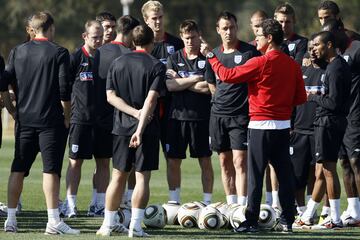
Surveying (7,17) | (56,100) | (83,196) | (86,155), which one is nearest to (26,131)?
(56,100)

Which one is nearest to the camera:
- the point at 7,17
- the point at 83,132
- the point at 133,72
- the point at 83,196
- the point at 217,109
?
the point at 133,72

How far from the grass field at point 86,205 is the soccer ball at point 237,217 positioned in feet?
0.42

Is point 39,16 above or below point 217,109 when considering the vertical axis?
above

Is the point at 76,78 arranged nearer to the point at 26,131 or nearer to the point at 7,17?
the point at 26,131

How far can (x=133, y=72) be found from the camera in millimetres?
12570

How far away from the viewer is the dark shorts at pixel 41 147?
1275cm

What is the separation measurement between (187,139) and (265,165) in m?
2.36

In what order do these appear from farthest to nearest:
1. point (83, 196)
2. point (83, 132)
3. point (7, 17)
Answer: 1. point (7, 17)
2. point (83, 196)
3. point (83, 132)

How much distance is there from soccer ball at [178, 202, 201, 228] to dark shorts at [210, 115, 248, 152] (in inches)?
42.9

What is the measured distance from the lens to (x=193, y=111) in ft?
49.6

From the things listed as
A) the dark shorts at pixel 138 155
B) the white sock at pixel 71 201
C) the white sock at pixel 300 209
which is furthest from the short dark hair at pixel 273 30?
the white sock at pixel 71 201

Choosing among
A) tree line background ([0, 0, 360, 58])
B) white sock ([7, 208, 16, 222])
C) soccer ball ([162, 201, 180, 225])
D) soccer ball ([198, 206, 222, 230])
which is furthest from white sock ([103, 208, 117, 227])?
tree line background ([0, 0, 360, 58])

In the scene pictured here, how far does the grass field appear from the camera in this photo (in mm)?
12680

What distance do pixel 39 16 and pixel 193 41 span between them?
2780mm
